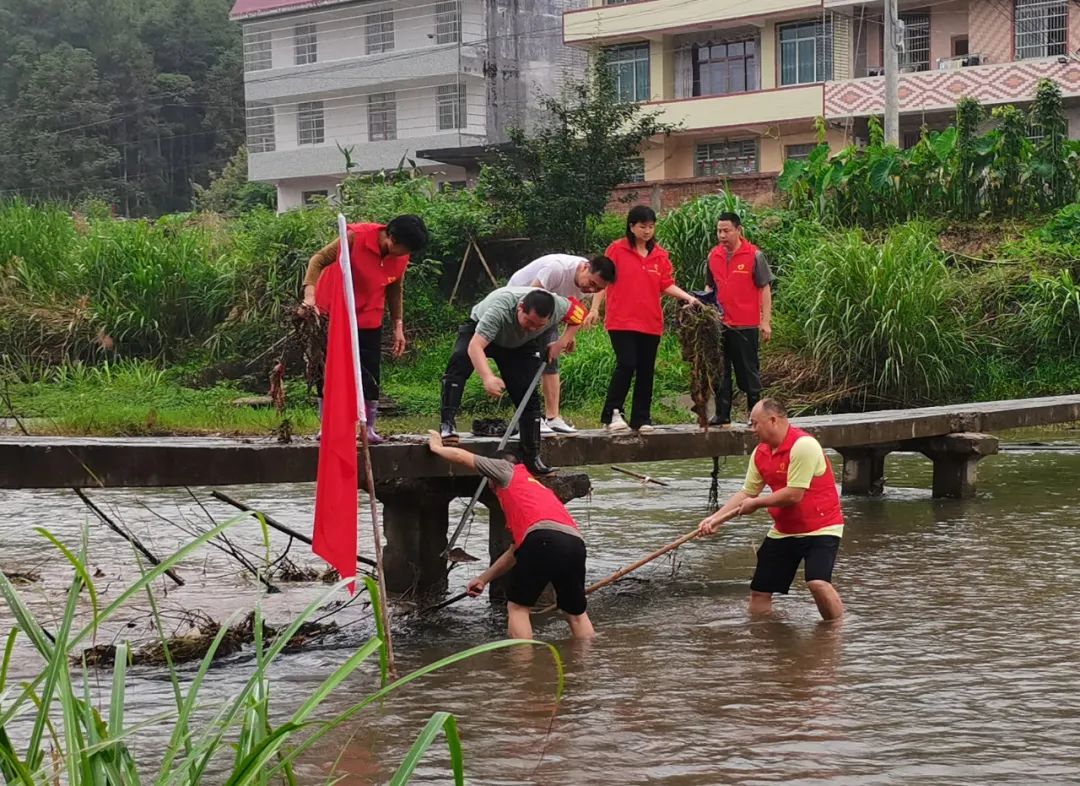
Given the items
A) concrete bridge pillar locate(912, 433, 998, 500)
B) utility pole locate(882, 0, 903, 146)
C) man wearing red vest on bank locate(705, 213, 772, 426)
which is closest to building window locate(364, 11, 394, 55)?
utility pole locate(882, 0, 903, 146)

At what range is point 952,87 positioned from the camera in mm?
33875

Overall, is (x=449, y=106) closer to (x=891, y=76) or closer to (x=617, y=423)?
(x=891, y=76)

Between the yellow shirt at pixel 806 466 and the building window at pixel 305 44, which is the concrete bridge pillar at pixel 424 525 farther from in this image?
the building window at pixel 305 44

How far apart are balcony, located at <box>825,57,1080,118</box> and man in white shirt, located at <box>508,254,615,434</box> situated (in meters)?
25.8

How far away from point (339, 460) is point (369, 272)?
2.20 m

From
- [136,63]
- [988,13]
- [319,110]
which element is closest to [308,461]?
[988,13]

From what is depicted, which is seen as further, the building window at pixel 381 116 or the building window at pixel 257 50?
the building window at pixel 257 50

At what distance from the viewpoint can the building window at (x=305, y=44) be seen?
48.9 m

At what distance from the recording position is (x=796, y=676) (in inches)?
286

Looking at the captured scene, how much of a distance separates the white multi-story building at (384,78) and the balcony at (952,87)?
34.7ft

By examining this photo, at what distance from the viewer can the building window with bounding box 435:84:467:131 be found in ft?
148

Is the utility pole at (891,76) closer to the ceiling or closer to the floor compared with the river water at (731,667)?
closer to the ceiling

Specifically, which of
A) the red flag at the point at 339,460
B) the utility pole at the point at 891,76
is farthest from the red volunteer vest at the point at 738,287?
the utility pole at the point at 891,76

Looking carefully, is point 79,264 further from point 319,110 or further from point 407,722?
point 319,110
